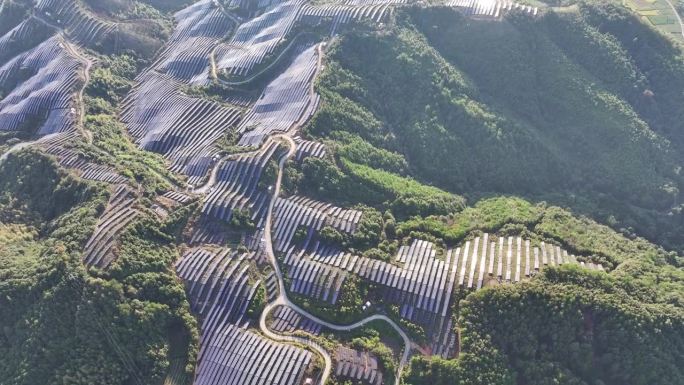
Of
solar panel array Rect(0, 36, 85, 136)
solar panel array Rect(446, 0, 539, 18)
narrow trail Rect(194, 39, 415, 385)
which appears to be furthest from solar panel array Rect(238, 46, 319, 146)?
solar panel array Rect(0, 36, 85, 136)

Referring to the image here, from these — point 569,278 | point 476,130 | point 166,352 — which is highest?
point 476,130

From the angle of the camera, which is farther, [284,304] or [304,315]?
[284,304]

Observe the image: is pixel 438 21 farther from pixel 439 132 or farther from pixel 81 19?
pixel 81 19

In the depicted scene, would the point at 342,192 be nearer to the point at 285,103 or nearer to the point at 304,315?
the point at 304,315

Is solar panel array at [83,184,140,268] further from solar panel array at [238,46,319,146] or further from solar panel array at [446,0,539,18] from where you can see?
solar panel array at [446,0,539,18]

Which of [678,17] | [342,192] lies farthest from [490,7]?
[342,192]

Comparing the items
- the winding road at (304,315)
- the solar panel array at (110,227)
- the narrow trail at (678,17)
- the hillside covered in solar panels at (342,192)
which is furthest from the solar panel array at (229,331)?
the narrow trail at (678,17)

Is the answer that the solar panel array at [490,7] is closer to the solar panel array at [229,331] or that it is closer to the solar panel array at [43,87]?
the solar panel array at [229,331]

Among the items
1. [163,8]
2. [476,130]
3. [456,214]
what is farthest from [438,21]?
[163,8]
